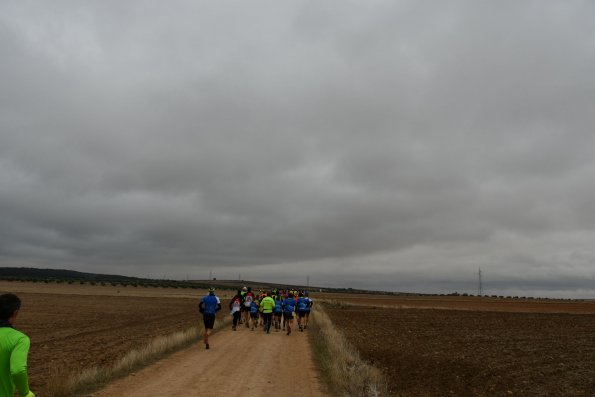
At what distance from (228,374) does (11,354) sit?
26.6 ft

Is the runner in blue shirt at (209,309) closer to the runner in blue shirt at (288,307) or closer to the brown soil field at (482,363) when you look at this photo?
the brown soil field at (482,363)

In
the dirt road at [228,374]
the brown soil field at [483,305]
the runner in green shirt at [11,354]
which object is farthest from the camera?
the brown soil field at [483,305]

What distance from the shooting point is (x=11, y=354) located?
4.79m

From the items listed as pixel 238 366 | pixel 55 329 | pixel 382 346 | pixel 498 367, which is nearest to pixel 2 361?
pixel 238 366

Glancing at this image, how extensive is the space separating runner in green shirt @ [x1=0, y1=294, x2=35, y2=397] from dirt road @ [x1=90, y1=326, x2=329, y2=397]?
17.4 feet

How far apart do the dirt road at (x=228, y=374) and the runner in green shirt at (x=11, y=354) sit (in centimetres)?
531

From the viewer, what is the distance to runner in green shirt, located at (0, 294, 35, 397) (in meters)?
4.64

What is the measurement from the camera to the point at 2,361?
4852mm

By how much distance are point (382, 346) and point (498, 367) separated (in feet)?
20.4

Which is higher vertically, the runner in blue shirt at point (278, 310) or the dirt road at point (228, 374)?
the runner in blue shirt at point (278, 310)

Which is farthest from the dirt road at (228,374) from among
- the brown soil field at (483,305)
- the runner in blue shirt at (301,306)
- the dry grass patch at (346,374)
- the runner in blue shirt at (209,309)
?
the brown soil field at (483,305)

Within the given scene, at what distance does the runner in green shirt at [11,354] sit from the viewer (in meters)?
4.64

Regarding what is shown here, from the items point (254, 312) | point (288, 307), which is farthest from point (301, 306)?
point (254, 312)

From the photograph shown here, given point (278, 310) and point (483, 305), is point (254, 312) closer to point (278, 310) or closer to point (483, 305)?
point (278, 310)
